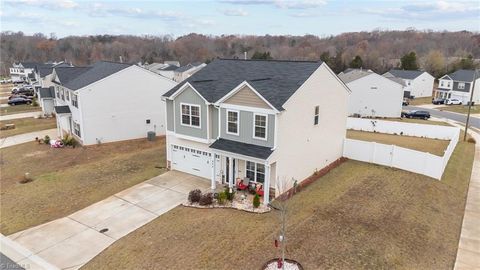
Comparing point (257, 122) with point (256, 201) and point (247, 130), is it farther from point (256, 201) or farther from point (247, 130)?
point (256, 201)

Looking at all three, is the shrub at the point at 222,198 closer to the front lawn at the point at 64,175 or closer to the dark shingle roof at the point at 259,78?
the dark shingle roof at the point at 259,78

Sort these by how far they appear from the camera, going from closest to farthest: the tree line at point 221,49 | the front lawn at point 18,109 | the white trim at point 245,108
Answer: the white trim at point 245,108 → the front lawn at point 18,109 → the tree line at point 221,49

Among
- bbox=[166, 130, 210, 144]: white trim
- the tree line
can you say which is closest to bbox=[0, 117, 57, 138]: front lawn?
bbox=[166, 130, 210, 144]: white trim

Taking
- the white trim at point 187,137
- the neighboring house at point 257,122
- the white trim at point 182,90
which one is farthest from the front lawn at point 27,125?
the white trim at point 182,90

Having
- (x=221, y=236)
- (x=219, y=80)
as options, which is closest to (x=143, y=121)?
(x=219, y=80)

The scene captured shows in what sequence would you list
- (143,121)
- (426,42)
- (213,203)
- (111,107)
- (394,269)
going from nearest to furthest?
(394,269)
(213,203)
(111,107)
(143,121)
(426,42)

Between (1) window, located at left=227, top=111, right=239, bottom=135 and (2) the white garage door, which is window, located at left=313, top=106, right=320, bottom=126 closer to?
(1) window, located at left=227, top=111, right=239, bottom=135

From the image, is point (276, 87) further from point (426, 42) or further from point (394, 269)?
point (426, 42)
